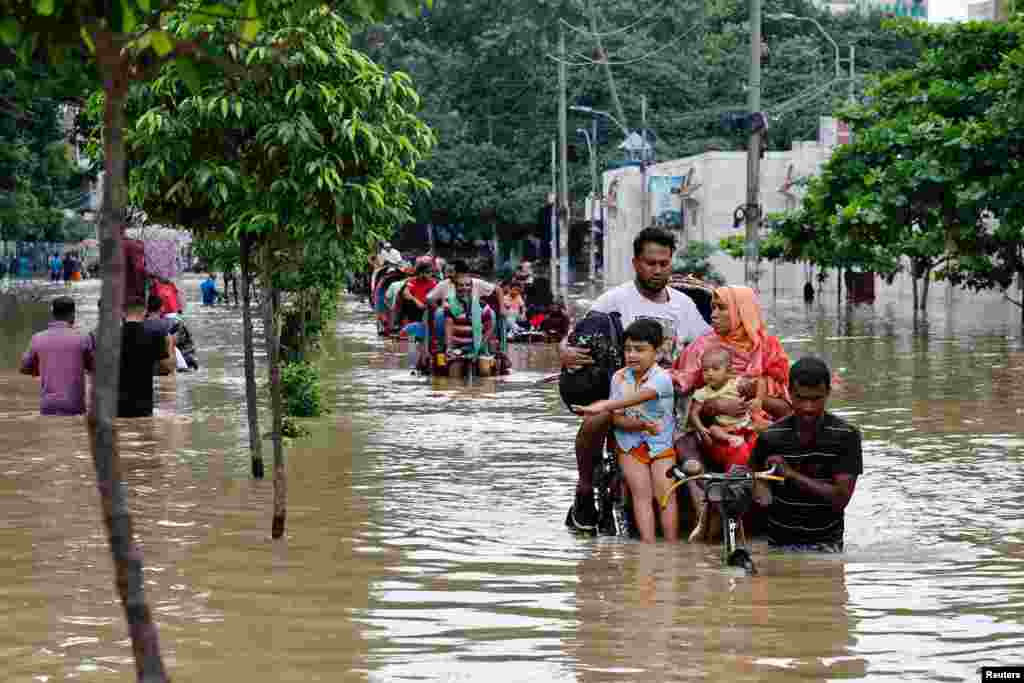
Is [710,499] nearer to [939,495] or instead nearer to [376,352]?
[939,495]

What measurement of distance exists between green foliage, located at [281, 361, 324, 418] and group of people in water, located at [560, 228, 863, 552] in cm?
812

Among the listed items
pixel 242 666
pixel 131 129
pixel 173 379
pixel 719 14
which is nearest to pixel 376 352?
pixel 173 379

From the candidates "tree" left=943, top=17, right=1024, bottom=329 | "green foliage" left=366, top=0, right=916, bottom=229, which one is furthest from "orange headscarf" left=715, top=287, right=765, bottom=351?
"green foliage" left=366, top=0, right=916, bottom=229

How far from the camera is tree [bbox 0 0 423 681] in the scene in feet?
17.1

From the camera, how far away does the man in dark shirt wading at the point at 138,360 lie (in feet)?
52.4

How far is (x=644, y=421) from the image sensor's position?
1085 cm

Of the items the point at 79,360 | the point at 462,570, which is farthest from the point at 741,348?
the point at 79,360

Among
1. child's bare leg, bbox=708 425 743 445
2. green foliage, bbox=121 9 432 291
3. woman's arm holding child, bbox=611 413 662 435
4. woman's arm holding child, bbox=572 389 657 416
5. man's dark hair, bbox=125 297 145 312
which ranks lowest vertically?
child's bare leg, bbox=708 425 743 445

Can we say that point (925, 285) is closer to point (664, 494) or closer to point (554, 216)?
point (554, 216)

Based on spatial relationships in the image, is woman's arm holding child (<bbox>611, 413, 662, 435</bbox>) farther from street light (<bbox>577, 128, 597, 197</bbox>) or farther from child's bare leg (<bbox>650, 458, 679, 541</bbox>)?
street light (<bbox>577, 128, 597, 197</bbox>)

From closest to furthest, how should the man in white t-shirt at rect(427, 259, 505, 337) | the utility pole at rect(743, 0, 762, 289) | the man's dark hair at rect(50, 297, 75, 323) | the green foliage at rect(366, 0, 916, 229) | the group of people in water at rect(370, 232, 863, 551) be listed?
the group of people in water at rect(370, 232, 863, 551)
the man's dark hair at rect(50, 297, 75, 323)
the man in white t-shirt at rect(427, 259, 505, 337)
the utility pole at rect(743, 0, 762, 289)
the green foliage at rect(366, 0, 916, 229)

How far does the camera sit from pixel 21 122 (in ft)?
151

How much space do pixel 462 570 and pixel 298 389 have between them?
30.0 feet

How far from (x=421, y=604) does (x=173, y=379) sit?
15917mm
